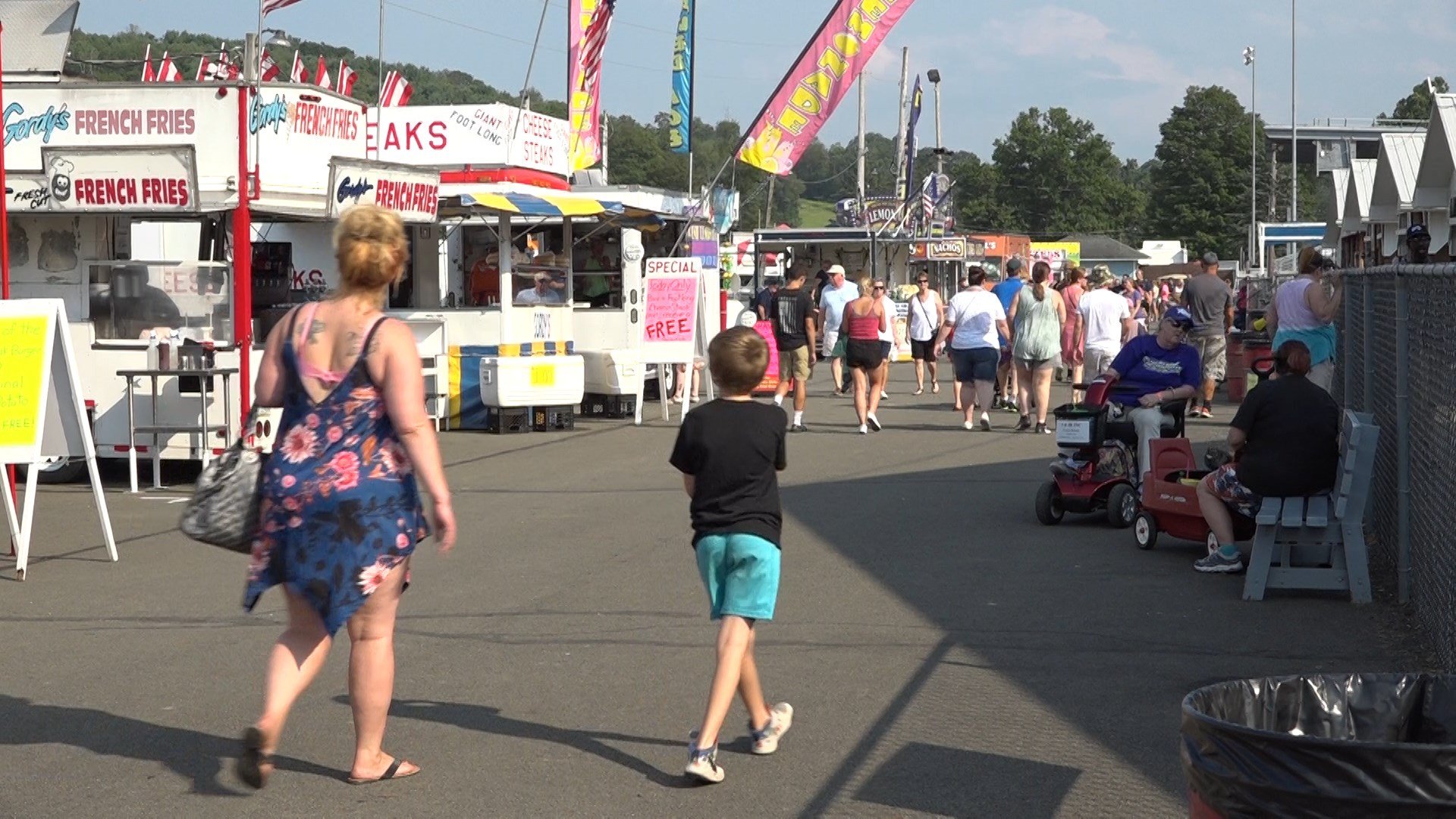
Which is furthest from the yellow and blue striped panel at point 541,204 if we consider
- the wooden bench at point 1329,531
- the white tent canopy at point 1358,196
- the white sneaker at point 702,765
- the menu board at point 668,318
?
the white tent canopy at point 1358,196

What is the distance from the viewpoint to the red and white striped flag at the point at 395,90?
25.5 meters

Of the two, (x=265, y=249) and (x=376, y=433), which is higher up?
(x=265, y=249)

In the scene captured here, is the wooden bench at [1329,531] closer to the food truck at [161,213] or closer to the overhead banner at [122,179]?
the food truck at [161,213]

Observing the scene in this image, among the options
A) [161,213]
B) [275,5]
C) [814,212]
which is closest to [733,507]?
[161,213]

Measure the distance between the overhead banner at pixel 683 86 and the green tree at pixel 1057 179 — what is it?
296ft

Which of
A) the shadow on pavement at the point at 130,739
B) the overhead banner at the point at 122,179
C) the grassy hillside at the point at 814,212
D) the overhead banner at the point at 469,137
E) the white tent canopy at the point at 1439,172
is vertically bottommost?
the shadow on pavement at the point at 130,739

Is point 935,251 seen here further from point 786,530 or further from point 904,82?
point 786,530

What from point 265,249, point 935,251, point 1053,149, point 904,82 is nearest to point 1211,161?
point 1053,149

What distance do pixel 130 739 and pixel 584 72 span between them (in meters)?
20.5

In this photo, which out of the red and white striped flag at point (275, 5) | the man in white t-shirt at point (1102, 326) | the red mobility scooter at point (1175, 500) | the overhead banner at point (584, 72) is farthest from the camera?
the overhead banner at point (584, 72)

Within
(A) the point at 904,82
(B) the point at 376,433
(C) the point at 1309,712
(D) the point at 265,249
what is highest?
(A) the point at 904,82

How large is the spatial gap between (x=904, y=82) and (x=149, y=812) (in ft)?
167

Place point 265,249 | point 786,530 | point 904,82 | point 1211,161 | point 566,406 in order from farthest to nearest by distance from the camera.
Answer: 1. point 1211,161
2. point 904,82
3. point 265,249
4. point 566,406
5. point 786,530

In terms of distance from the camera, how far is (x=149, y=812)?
5.02 m
